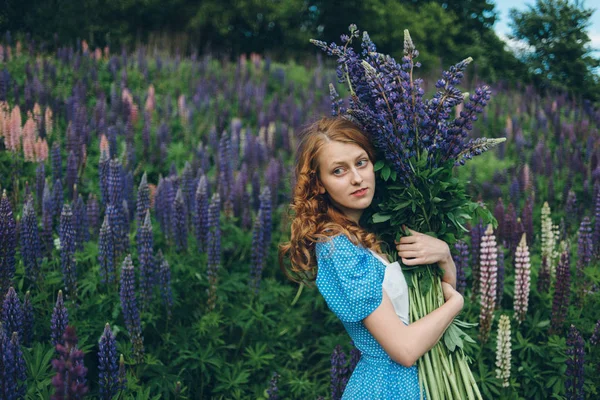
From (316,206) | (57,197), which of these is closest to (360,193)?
(316,206)

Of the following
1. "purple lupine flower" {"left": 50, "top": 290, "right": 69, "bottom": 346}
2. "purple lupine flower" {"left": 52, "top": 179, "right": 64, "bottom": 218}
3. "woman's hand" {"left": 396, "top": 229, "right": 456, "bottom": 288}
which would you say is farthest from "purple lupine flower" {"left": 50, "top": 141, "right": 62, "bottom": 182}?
"woman's hand" {"left": 396, "top": 229, "right": 456, "bottom": 288}

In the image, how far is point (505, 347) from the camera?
11.6 ft

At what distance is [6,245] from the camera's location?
11.1 ft

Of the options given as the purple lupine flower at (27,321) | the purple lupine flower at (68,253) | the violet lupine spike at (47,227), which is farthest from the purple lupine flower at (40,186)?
the purple lupine flower at (27,321)

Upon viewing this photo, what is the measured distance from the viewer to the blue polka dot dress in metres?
2.40

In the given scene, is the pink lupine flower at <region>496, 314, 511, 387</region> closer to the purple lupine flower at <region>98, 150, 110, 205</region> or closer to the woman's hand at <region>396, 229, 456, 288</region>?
the woman's hand at <region>396, 229, 456, 288</region>

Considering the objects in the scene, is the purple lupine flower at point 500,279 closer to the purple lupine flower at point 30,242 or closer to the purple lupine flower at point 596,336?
the purple lupine flower at point 596,336

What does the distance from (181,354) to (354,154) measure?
217 centimetres

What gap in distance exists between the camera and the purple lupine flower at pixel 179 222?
4.45m

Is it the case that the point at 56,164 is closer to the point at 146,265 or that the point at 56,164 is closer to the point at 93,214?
the point at 93,214

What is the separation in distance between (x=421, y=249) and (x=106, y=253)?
7.72 feet

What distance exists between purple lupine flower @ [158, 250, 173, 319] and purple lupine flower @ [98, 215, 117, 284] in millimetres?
336

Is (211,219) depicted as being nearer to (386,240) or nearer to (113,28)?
(386,240)

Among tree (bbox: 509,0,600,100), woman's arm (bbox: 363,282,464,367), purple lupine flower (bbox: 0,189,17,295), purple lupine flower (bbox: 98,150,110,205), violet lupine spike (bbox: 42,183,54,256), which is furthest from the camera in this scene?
tree (bbox: 509,0,600,100)
